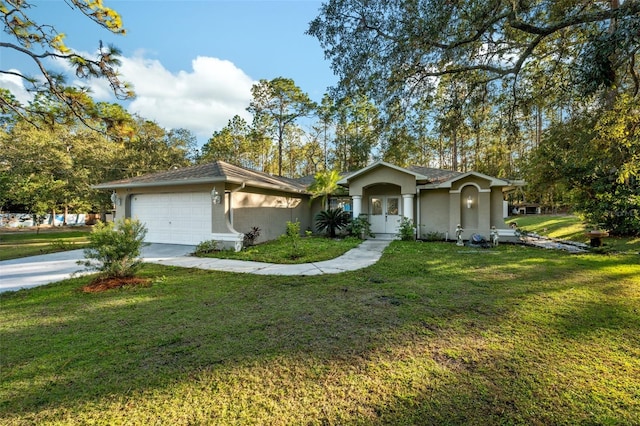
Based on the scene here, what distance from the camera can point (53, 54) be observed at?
4.85m

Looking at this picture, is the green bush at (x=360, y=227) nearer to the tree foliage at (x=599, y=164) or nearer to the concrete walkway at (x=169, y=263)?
the concrete walkway at (x=169, y=263)

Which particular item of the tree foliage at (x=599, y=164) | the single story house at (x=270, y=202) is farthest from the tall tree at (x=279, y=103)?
the tree foliage at (x=599, y=164)

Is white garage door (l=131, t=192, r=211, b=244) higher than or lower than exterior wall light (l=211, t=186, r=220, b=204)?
lower

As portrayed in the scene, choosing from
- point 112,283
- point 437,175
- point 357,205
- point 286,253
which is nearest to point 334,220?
point 357,205

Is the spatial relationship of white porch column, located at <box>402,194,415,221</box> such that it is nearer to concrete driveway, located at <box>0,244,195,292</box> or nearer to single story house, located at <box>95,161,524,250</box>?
single story house, located at <box>95,161,524,250</box>

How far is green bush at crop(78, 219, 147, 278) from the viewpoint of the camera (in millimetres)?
6137

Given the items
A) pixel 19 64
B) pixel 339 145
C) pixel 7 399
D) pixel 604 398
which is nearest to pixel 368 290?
pixel 604 398

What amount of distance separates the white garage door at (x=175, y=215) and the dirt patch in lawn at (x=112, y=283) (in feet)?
16.7

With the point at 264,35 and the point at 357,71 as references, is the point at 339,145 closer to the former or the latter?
the point at 264,35

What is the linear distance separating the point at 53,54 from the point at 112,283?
4402mm

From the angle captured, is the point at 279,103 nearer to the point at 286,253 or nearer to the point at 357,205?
the point at 357,205

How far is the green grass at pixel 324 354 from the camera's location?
247 cm

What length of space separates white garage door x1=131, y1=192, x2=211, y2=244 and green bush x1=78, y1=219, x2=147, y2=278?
5078 mm

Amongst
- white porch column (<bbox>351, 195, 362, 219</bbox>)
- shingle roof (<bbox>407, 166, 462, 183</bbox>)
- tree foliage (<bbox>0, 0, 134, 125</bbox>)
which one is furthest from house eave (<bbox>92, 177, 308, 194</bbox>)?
shingle roof (<bbox>407, 166, 462, 183</bbox>)
